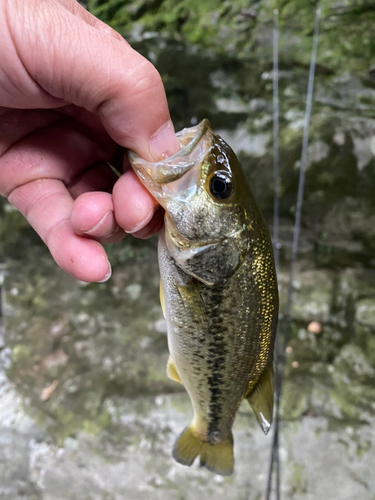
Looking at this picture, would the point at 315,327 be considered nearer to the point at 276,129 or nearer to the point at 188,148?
the point at 276,129

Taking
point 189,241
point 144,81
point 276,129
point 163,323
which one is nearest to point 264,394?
point 189,241

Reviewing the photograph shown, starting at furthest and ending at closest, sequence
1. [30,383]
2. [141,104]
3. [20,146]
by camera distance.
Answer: [30,383]
[20,146]
[141,104]

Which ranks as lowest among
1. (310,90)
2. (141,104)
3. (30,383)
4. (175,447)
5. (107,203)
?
(30,383)

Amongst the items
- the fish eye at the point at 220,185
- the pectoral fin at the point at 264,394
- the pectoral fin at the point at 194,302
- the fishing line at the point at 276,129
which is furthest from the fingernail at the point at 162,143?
the fishing line at the point at 276,129

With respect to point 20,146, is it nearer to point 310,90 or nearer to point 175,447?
point 175,447

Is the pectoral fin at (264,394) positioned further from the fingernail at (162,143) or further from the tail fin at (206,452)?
the fingernail at (162,143)

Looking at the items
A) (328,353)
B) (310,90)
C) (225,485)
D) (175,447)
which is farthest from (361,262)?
(175,447)

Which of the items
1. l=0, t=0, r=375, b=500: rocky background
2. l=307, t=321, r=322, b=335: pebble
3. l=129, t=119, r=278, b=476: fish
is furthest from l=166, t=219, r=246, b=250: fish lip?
l=307, t=321, r=322, b=335: pebble

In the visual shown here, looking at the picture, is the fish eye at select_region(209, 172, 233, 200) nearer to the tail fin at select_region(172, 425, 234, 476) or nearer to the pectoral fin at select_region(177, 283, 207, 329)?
the pectoral fin at select_region(177, 283, 207, 329)
